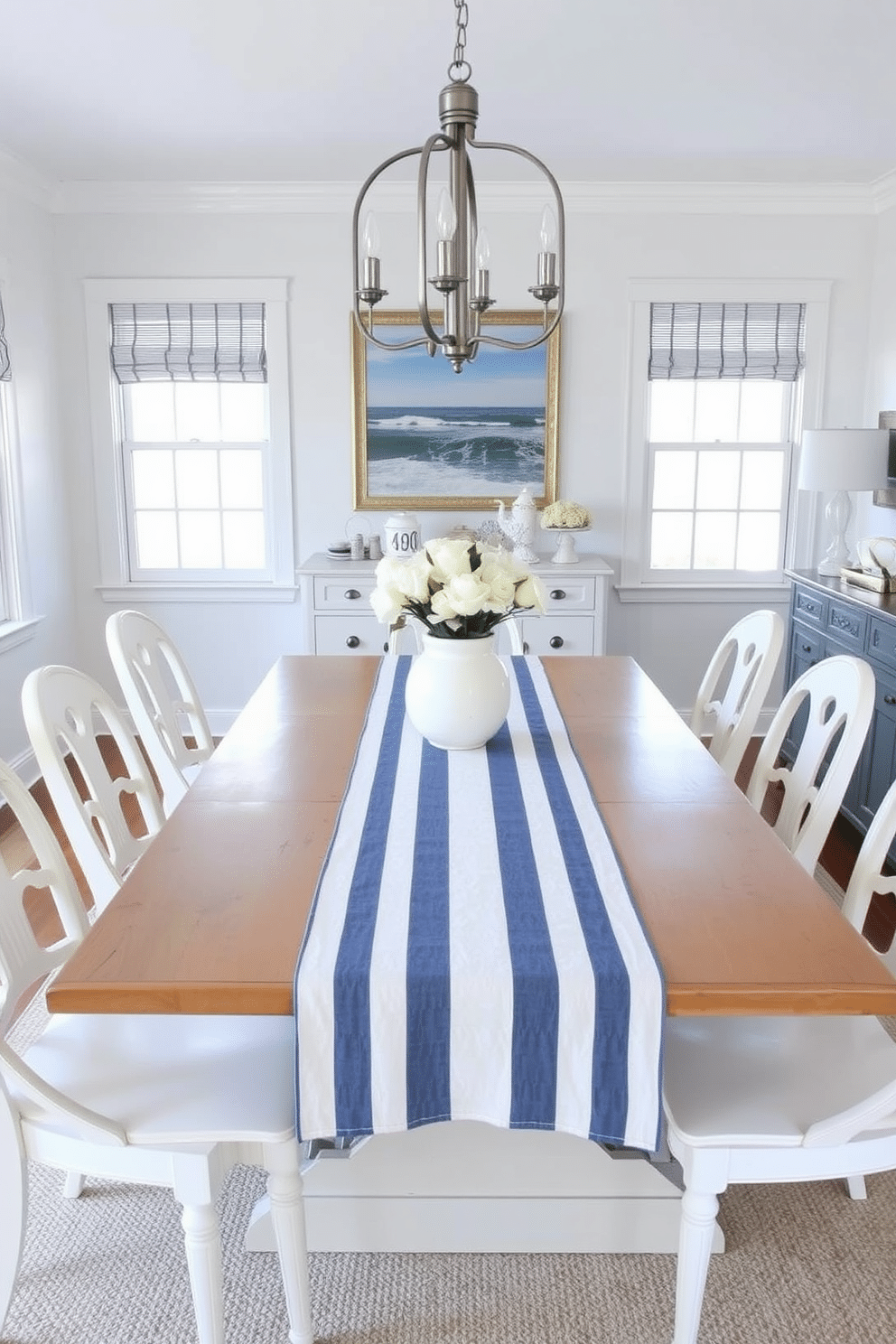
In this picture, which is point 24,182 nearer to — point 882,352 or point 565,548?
point 565,548

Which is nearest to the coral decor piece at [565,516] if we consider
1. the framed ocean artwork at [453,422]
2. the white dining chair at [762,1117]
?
the framed ocean artwork at [453,422]

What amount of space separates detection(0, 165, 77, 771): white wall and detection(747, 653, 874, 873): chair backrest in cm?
310

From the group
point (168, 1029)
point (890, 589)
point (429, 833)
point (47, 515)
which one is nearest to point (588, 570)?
point (890, 589)

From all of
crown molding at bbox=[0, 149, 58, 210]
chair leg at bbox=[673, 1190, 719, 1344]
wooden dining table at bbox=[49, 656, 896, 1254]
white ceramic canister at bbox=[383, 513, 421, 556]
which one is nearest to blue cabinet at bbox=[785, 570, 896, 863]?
wooden dining table at bbox=[49, 656, 896, 1254]

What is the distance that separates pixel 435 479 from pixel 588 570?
87 centimetres

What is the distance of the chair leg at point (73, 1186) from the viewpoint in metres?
2.01

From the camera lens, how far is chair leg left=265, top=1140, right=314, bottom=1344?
1514mm

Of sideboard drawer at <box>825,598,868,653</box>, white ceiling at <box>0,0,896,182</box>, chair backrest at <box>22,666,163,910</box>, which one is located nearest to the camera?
chair backrest at <box>22,666,163,910</box>

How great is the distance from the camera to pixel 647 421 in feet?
15.8

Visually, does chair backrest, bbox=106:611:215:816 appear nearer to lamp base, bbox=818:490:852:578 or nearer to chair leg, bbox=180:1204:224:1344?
chair leg, bbox=180:1204:224:1344

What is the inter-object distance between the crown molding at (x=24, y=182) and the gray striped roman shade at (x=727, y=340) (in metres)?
2.70

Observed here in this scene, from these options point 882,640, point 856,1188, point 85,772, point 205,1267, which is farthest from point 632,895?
point 882,640

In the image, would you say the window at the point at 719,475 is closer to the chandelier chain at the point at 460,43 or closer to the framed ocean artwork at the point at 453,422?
the framed ocean artwork at the point at 453,422

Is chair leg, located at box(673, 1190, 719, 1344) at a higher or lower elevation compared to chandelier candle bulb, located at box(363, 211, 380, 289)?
lower
